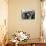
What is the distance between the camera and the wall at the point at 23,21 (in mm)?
4031

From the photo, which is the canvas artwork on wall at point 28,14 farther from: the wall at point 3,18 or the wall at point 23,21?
the wall at point 3,18

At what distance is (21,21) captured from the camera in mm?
4121

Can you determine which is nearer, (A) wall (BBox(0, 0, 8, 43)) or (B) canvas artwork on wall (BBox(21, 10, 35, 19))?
(A) wall (BBox(0, 0, 8, 43))

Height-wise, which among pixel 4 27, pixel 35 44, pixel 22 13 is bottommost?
pixel 35 44

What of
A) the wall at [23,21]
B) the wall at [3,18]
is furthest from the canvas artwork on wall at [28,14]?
the wall at [3,18]

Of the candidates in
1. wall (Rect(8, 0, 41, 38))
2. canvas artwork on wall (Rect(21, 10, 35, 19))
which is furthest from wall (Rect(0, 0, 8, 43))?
canvas artwork on wall (Rect(21, 10, 35, 19))

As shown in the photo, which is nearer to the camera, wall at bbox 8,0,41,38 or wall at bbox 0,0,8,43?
wall at bbox 0,0,8,43

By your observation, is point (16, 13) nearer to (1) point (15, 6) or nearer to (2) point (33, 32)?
(1) point (15, 6)

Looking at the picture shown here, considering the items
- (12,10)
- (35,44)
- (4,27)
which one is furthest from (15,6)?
(35,44)

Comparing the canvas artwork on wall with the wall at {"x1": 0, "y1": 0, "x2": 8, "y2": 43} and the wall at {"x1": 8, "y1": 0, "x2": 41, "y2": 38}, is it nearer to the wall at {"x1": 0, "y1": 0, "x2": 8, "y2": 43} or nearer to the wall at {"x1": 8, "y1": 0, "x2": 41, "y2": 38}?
the wall at {"x1": 8, "y1": 0, "x2": 41, "y2": 38}

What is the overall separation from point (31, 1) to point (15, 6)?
497 mm

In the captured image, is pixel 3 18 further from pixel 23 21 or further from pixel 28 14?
pixel 28 14

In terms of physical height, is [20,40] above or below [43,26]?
below

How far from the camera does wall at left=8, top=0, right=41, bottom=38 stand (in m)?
4.03
